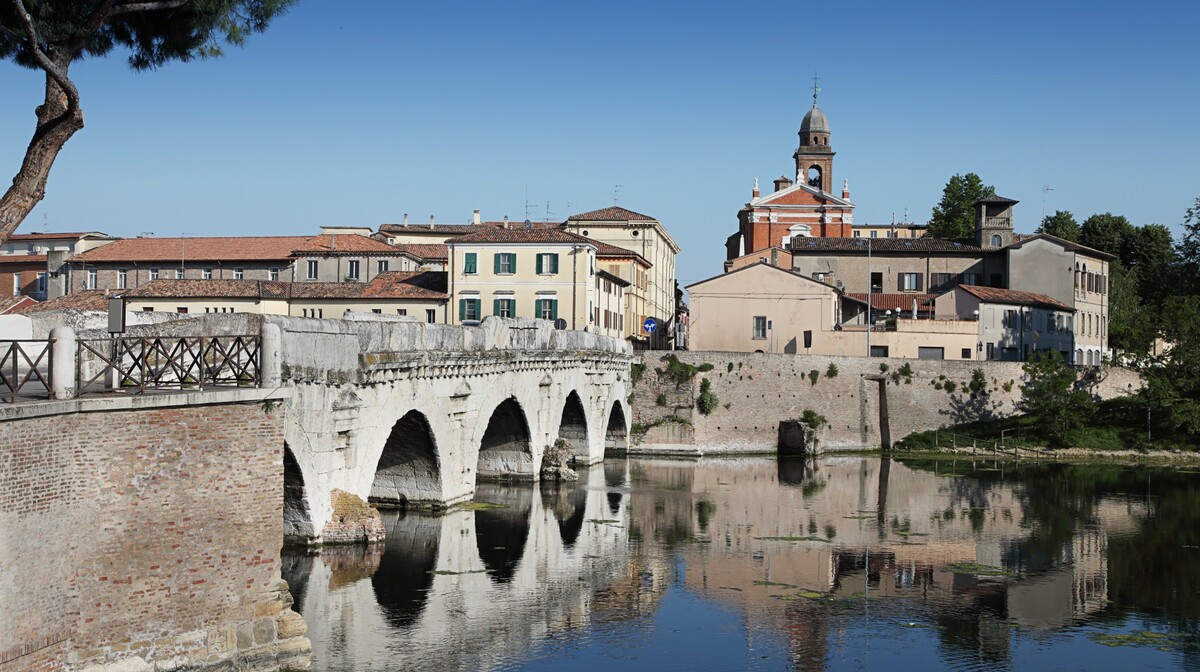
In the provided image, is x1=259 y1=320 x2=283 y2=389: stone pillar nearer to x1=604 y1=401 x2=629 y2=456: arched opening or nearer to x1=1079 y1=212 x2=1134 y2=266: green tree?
x1=604 y1=401 x2=629 y2=456: arched opening

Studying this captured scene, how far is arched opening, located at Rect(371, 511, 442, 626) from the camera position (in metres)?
25.2

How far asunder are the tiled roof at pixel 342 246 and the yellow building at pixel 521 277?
8.92m

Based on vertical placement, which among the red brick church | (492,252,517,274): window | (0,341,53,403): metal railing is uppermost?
the red brick church

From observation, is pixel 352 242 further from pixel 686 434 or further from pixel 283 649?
pixel 283 649

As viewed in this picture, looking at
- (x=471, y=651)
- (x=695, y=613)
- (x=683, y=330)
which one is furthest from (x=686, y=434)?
(x=683, y=330)

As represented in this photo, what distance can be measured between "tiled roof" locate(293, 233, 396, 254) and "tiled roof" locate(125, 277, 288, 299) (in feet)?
13.6

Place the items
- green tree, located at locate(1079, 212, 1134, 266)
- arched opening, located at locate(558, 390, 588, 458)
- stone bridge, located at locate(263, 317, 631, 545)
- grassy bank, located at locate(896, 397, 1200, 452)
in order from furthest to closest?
green tree, located at locate(1079, 212, 1134, 266), grassy bank, located at locate(896, 397, 1200, 452), arched opening, located at locate(558, 390, 588, 458), stone bridge, located at locate(263, 317, 631, 545)

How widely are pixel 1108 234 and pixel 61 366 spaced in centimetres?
9335

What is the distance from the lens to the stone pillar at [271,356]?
65.7ft

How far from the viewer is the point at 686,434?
59.7 meters

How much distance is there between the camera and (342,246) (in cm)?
6994

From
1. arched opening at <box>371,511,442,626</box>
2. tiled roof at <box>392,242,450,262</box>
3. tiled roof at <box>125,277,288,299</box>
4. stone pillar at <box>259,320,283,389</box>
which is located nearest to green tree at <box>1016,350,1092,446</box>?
tiled roof at <box>392,242,450,262</box>

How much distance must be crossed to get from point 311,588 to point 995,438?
142 feet

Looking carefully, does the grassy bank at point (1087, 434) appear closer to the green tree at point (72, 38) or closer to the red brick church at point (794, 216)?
the red brick church at point (794, 216)
